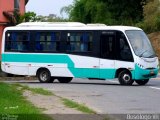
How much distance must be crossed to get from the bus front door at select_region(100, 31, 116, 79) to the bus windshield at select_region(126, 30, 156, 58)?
2.89 feet

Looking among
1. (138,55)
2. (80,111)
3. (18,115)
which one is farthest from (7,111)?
(138,55)

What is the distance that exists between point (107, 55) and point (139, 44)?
1614 mm

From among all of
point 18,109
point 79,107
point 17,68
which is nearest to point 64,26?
point 17,68

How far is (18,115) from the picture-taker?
1369 cm

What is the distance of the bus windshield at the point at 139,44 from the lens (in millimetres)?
27891

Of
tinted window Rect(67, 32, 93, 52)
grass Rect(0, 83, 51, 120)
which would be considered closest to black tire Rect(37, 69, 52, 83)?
tinted window Rect(67, 32, 93, 52)

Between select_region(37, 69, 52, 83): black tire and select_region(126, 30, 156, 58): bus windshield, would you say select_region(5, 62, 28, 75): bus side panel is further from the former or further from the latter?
select_region(126, 30, 156, 58): bus windshield

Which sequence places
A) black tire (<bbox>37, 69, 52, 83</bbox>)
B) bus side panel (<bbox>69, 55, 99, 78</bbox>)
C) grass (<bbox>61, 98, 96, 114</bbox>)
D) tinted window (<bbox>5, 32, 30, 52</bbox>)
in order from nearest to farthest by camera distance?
grass (<bbox>61, 98, 96, 114</bbox>) → bus side panel (<bbox>69, 55, 99, 78</bbox>) → black tire (<bbox>37, 69, 52, 83</bbox>) → tinted window (<bbox>5, 32, 30, 52</bbox>)

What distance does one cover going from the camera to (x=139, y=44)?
2817 cm

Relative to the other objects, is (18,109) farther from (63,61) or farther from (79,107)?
(63,61)

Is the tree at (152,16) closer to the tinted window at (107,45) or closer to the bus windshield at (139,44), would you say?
the tinted window at (107,45)

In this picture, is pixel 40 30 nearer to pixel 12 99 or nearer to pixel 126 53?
pixel 126 53

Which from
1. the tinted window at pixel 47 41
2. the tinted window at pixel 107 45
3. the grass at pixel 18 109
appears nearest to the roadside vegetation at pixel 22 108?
the grass at pixel 18 109

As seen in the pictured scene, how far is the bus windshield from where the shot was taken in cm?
2789
